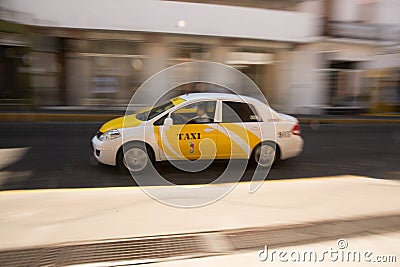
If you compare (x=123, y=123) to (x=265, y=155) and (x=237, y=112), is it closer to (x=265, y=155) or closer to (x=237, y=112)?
(x=237, y=112)

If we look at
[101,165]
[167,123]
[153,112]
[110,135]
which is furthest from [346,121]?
[110,135]

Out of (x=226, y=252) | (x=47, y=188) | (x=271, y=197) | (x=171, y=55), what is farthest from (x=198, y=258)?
(x=171, y=55)

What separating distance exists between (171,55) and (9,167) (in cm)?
942

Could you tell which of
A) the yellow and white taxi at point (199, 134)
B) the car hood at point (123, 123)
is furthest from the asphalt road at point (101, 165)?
the car hood at point (123, 123)

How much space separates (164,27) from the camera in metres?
12.8

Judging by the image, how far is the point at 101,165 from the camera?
6160mm

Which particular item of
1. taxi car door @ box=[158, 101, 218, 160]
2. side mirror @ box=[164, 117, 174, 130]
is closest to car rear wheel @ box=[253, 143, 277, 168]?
taxi car door @ box=[158, 101, 218, 160]

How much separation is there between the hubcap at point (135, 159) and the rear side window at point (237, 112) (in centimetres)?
159

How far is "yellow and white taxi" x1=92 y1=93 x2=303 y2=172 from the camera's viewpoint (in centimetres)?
565

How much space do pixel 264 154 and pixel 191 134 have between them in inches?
61.0

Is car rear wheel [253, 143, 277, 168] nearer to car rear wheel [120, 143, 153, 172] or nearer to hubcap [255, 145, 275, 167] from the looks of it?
hubcap [255, 145, 275, 167]

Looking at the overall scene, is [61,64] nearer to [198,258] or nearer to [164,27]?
[164,27]

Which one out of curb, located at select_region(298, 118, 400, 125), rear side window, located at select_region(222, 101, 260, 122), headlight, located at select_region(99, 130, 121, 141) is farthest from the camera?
curb, located at select_region(298, 118, 400, 125)

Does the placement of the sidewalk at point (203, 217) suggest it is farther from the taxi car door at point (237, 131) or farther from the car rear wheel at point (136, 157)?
the taxi car door at point (237, 131)
